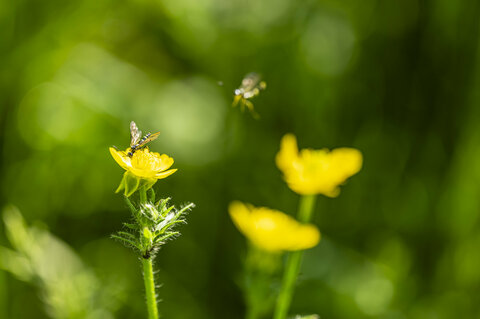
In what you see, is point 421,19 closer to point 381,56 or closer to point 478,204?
point 381,56

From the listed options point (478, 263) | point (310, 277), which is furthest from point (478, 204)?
point (310, 277)

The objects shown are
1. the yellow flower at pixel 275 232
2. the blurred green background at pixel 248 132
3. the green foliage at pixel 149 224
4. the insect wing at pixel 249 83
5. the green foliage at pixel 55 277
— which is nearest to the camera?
the green foliage at pixel 149 224

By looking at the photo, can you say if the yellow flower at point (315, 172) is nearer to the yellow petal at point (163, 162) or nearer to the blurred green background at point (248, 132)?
the yellow petal at point (163, 162)

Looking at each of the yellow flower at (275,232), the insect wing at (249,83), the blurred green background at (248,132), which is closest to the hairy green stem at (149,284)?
the yellow flower at (275,232)

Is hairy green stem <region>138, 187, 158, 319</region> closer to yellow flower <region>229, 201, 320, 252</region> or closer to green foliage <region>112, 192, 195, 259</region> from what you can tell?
green foliage <region>112, 192, 195, 259</region>

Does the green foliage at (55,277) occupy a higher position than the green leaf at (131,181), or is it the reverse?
the green foliage at (55,277)

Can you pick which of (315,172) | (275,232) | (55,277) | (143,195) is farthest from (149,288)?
(55,277)

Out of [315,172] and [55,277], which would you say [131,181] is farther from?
[55,277]

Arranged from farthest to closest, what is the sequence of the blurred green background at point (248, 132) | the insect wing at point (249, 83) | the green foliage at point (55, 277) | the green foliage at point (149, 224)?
the blurred green background at point (248, 132) < the green foliage at point (55, 277) < the insect wing at point (249, 83) < the green foliage at point (149, 224)
